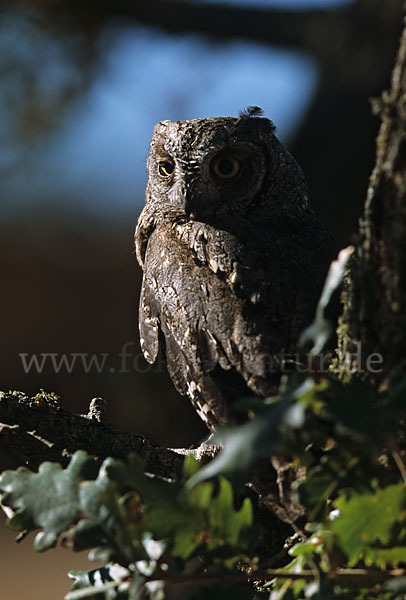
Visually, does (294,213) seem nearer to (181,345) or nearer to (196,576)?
(181,345)

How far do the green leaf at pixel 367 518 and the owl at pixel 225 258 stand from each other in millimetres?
840

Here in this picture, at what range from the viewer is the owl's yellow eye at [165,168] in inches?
109

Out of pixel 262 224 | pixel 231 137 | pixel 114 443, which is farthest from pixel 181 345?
pixel 231 137

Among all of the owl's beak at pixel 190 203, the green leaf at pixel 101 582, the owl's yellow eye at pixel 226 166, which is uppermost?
the owl's yellow eye at pixel 226 166

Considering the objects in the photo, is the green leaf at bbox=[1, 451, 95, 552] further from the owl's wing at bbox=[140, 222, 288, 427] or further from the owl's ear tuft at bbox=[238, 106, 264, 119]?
the owl's ear tuft at bbox=[238, 106, 264, 119]

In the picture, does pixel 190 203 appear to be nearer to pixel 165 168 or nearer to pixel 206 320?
pixel 165 168

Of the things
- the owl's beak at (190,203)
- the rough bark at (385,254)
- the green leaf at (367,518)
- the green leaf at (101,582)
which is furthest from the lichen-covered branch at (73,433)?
the green leaf at (367,518)

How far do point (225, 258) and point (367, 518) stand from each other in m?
1.37

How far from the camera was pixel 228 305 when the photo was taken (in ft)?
6.44

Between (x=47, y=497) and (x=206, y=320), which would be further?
(x=206, y=320)

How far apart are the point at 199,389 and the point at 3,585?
4.81 metres

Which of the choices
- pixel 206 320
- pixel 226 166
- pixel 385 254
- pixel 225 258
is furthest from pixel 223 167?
pixel 385 254

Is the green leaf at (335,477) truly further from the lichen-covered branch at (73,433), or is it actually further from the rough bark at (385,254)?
the lichen-covered branch at (73,433)

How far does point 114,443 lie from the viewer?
7.06 ft
